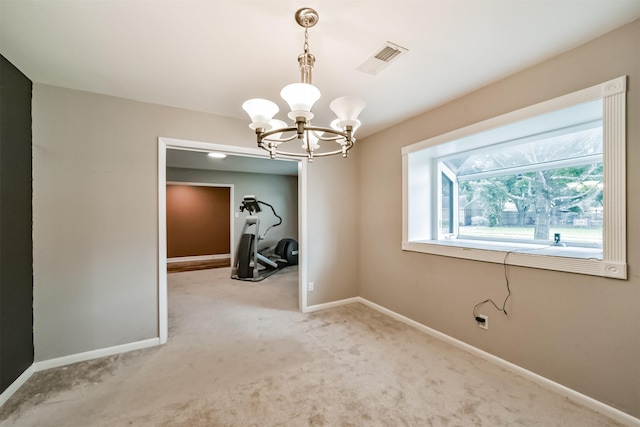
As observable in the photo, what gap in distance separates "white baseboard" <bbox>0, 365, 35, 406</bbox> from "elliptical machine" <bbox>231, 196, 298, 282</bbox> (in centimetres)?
315

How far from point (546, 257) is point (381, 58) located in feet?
6.04

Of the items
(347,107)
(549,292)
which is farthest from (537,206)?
(347,107)

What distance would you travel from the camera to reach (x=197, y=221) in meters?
7.22

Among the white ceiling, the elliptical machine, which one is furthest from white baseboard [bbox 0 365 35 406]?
the elliptical machine

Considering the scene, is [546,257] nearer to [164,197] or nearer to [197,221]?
[164,197]

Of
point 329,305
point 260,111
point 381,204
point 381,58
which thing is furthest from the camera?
point 329,305

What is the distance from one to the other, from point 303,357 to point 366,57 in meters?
2.43

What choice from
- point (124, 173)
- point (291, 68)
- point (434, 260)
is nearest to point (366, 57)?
point (291, 68)

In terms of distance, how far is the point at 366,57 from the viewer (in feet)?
5.84

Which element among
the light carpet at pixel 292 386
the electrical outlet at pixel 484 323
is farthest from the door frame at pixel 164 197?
the electrical outlet at pixel 484 323

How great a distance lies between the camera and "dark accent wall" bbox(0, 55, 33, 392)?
5.74 ft

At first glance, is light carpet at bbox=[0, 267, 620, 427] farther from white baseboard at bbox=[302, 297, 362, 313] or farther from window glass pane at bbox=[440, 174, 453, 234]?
window glass pane at bbox=[440, 174, 453, 234]

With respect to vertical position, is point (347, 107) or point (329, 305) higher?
point (347, 107)

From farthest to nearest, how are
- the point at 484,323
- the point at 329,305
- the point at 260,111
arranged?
the point at 329,305 < the point at 484,323 < the point at 260,111
